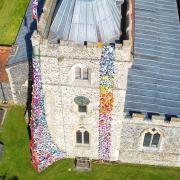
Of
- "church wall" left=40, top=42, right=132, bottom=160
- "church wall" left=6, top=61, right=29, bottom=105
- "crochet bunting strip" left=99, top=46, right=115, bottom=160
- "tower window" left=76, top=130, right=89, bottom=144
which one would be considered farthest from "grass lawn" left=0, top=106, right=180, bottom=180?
"church wall" left=6, top=61, right=29, bottom=105

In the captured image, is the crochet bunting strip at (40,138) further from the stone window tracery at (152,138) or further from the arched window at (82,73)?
the stone window tracery at (152,138)

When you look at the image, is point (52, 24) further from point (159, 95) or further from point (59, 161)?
point (59, 161)

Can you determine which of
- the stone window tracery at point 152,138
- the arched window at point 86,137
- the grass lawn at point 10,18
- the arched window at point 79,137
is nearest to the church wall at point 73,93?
the arched window at point 79,137

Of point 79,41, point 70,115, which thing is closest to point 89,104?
point 70,115

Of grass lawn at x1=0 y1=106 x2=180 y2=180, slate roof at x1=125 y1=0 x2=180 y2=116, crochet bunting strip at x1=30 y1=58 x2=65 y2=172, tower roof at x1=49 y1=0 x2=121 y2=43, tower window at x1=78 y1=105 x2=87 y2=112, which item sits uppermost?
tower roof at x1=49 y1=0 x2=121 y2=43

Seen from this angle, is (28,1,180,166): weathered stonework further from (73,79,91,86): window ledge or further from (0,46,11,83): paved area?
(0,46,11,83): paved area
